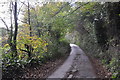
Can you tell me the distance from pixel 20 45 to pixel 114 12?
21.0 feet

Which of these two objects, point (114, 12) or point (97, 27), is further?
point (97, 27)

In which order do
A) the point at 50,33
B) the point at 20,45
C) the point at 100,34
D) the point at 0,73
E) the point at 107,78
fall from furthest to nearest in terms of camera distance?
the point at 50,33, the point at 100,34, the point at 20,45, the point at 107,78, the point at 0,73

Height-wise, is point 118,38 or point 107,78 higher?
point 118,38

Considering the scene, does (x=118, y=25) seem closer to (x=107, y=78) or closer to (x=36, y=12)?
(x=107, y=78)

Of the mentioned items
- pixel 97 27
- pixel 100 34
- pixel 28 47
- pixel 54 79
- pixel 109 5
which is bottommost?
pixel 54 79

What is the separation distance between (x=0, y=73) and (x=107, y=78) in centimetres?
486

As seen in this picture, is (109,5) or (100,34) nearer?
(109,5)

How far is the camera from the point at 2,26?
26.7 feet

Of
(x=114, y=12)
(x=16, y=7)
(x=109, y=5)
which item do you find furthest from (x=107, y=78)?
(x=16, y=7)

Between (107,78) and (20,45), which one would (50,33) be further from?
(107,78)

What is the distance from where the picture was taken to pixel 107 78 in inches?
219

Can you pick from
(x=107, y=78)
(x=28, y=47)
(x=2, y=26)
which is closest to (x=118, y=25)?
(x=107, y=78)

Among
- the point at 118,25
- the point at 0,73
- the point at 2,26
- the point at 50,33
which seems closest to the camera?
the point at 0,73

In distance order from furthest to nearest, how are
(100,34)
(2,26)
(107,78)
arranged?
(100,34) < (2,26) < (107,78)
